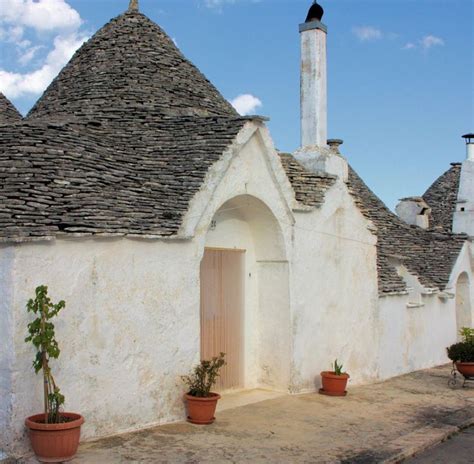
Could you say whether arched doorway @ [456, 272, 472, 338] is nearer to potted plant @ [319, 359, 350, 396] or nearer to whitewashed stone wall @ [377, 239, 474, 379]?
whitewashed stone wall @ [377, 239, 474, 379]

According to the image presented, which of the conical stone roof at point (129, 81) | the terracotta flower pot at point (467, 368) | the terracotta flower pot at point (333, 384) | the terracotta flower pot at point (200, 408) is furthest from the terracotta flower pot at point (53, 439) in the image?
the terracotta flower pot at point (467, 368)

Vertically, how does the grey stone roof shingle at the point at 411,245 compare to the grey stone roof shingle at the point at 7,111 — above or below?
below

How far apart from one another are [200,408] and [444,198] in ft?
64.4

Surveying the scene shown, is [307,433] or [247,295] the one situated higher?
[247,295]

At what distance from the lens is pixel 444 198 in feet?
86.5

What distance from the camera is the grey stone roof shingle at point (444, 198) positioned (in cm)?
2527

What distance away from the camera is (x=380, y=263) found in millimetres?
16016

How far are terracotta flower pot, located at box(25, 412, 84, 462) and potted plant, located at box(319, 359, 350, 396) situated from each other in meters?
5.62

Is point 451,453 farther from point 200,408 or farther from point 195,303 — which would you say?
point 195,303

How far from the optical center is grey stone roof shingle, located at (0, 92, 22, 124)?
576 inches

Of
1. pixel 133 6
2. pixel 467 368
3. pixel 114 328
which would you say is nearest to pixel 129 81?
pixel 133 6

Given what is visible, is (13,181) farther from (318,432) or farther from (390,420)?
(390,420)

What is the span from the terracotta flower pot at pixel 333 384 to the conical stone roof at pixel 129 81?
5.55m

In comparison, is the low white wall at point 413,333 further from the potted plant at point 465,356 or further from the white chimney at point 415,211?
the white chimney at point 415,211
